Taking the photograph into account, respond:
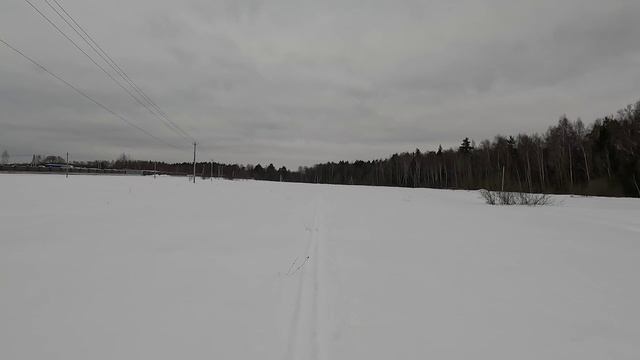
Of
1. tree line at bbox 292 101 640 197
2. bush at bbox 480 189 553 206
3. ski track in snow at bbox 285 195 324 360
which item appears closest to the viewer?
ski track in snow at bbox 285 195 324 360

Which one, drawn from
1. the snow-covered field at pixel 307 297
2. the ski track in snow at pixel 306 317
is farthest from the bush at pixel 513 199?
the ski track in snow at pixel 306 317

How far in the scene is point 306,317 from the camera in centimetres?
357

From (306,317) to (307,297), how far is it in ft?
1.97

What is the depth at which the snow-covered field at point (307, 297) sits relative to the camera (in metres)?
2.96

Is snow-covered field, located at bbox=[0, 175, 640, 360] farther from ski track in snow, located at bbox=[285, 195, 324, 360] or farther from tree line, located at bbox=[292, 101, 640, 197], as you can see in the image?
tree line, located at bbox=[292, 101, 640, 197]

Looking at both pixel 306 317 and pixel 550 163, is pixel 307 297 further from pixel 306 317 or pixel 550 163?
pixel 550 163

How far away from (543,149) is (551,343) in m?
67.0

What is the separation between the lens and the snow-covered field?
2.96 meters

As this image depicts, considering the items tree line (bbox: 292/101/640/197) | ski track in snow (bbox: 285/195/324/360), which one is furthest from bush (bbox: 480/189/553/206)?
ski track in snow (bbox: 285/195/324/360)

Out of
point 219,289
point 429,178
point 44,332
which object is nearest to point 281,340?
point 219,289

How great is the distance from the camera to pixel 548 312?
12.6ft

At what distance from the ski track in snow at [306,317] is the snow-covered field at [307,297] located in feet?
0.06

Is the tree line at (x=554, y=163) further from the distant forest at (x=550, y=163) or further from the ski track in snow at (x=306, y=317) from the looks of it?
the ski track in snow at (x=306, y=317)

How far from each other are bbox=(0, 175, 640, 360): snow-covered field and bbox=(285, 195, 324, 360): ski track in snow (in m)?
0.02
